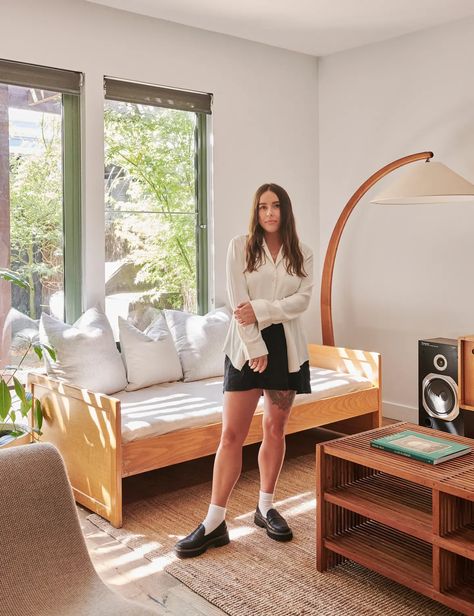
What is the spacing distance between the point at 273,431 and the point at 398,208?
2.41 metres

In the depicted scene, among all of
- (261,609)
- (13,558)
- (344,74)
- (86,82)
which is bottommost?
(261,609)

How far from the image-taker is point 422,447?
2.43m

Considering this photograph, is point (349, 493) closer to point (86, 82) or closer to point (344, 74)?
point (86, 82)

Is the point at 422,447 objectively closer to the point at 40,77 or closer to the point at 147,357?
the point at 147,357

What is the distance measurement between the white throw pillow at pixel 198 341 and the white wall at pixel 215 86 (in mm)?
377

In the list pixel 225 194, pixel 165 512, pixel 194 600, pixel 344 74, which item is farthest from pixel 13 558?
pixel 344 74

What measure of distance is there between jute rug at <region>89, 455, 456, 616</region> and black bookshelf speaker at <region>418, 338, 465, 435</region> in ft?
3.87

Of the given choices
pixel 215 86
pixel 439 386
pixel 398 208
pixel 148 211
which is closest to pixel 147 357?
pixel 148 211

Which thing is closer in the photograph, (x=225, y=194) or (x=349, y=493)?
(x=349, y=493)

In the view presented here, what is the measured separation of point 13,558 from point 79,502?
1.79 m

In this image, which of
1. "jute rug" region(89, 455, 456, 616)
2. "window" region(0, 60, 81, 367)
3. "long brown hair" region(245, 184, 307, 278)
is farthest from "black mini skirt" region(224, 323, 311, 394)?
"window" region(0, 60, 81, 367)

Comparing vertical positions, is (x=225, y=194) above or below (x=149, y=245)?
above

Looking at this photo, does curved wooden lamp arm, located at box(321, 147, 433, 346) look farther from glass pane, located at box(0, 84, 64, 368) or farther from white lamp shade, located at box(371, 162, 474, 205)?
glass pane, located at box(0, 84, 64, 368)

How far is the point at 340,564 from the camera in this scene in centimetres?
258
